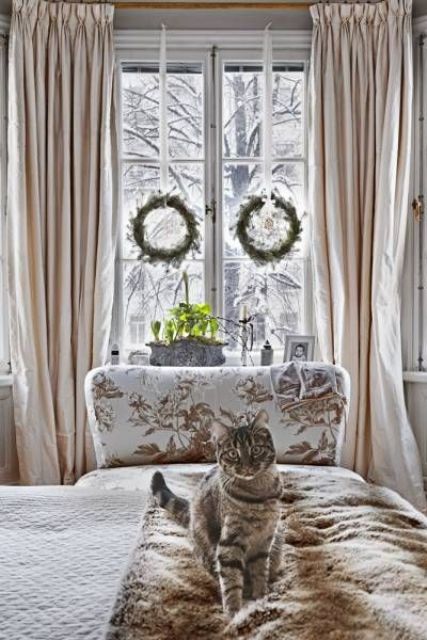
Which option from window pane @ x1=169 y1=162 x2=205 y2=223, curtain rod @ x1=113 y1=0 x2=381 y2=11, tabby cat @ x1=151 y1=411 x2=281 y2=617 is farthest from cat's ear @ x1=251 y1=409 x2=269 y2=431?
curtain rod @ x1=113 y1=0 x2=381 y2=11

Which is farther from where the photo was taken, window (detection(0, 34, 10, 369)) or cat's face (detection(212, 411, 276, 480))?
window (detection(0, 34, 10, 369))

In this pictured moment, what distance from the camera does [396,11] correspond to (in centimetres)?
374

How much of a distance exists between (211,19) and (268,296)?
4.82ft

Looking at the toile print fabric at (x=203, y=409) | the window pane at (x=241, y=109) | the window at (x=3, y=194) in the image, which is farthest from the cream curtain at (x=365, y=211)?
the window at (x=3, y=194)

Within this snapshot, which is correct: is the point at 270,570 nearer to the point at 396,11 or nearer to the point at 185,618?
the point at 185,618

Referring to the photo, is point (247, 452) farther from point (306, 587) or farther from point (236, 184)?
point (236, 184)

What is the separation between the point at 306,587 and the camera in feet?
3.74

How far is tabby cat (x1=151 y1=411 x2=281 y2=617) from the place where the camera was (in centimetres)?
117

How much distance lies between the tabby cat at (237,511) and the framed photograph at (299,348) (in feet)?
6.87

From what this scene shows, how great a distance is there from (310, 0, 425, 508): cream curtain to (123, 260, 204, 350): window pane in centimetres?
75

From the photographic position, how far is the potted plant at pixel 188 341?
3.61 meters

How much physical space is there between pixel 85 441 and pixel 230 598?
107 inches

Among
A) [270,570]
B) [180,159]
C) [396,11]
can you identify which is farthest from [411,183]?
[270,570]

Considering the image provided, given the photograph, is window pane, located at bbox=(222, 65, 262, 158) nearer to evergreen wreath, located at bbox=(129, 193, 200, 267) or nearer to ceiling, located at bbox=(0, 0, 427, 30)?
ceiling, located at bbox=(0, 0, 427, 30)
